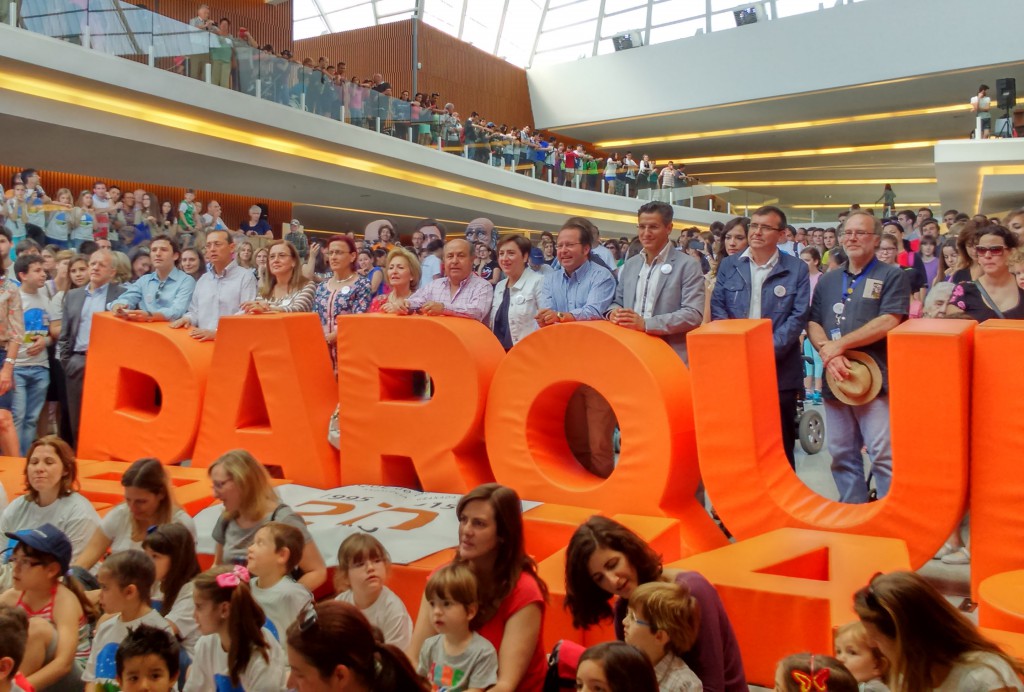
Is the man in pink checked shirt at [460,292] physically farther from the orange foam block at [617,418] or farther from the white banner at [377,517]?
the white banner at [377,517]

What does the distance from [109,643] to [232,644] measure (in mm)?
534

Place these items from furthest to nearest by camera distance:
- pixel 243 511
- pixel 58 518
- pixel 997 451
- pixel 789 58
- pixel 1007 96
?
pixel 789 58 < pixel 1007 96 < pixel 58 518 < pixel 243 511 < pixel 997 451

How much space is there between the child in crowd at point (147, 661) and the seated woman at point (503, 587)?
28.4 inches

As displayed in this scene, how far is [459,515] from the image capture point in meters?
2.78

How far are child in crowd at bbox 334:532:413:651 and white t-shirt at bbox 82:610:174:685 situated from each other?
1.93ft

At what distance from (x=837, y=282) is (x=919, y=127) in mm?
22194

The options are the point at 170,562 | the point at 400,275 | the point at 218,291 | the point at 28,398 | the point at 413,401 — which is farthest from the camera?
the point at 28,398

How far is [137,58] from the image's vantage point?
40.6 feet

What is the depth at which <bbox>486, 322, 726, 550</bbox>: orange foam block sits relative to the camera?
4.02 metres

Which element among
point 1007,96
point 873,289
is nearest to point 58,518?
point 873,289

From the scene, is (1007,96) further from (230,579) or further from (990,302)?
(230,579)

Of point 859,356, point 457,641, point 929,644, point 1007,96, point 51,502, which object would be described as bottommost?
point 457,641

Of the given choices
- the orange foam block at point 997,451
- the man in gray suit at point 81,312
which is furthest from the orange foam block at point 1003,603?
the man in gray suit at point 81,312

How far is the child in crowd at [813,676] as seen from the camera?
199cm
